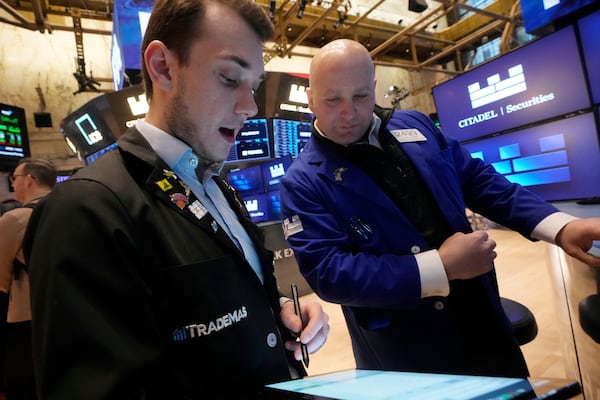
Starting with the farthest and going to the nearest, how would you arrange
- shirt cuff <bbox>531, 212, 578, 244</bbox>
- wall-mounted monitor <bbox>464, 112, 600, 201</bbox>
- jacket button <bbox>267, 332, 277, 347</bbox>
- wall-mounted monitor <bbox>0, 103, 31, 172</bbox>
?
wall-mounted monitor <bbox>0, 103, 31, 172</bbox> < wall-mounted monitor <bbox>464, 112, 600, 201</bbox> < shirt cuff <bbox>531, 212, 578, 244</bbox> < jacket button <bbox>267, 332, 277, 347</bbox>

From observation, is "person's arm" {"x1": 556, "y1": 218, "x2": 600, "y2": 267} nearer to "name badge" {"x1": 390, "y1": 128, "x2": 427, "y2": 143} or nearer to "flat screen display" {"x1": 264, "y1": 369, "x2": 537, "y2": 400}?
"name badge" {"x1": 390, "y1": 128, "x2": 427, "y2": 143}

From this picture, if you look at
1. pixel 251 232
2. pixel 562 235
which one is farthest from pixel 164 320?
pixel 562 235

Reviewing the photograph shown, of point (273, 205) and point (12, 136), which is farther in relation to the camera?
point (12, 136)

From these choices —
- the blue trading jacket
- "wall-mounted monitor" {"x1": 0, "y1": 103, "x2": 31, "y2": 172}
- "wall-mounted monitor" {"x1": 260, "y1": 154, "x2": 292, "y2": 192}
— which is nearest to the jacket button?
the blue trading jacket

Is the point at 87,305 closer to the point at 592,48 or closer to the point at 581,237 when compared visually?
the point at 581,237

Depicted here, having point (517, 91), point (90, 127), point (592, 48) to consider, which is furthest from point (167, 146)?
point (90, 127)

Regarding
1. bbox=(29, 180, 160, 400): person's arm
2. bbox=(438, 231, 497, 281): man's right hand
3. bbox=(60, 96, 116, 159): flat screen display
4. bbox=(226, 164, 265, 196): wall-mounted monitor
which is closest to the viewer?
bbox=(29, 180, 160, 400): person's arm

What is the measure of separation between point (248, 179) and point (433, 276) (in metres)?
5.54

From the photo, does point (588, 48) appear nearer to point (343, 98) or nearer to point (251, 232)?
point (343, 98)

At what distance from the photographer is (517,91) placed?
269 centimetres

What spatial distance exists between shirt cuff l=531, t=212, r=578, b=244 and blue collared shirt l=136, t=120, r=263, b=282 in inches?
36.7

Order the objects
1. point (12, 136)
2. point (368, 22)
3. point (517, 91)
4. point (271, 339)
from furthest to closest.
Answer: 1. point (368, 22)
2. point (12, 136)
3. point (517, 91)
4. point (271, 339)

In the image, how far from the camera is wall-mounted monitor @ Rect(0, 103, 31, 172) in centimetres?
688

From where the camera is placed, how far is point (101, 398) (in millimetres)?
505
